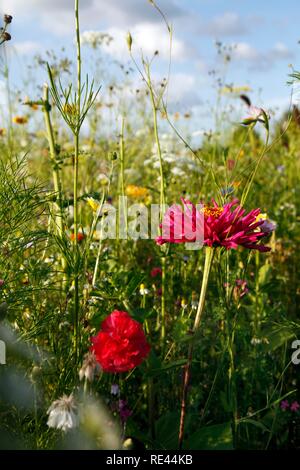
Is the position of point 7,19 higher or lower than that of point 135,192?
higher

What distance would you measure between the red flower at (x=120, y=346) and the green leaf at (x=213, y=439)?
28 cm

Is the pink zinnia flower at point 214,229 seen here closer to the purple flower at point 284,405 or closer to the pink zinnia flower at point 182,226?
the pink zinnia flower at point 182,226

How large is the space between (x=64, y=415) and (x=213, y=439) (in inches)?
14.9

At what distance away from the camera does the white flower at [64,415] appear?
1.00 meters

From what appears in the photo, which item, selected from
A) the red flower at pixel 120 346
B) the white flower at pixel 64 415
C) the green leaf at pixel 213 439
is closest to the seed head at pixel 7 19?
the red flower at pixel 120 346

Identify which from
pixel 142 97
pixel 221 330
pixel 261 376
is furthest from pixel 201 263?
pixel 142 97

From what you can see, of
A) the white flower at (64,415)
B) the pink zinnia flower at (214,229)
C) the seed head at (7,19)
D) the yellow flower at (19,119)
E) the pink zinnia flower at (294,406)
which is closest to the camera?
the white flower at (64,415)

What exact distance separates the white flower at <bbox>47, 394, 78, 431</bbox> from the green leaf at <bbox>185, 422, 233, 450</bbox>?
33 centimetres

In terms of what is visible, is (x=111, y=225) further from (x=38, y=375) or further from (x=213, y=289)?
(x=38, y=375)

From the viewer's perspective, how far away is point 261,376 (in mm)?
1681

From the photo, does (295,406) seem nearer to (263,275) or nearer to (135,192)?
(263,275)

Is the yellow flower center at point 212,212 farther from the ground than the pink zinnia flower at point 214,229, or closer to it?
farther from the ground

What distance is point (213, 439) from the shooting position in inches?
48.6

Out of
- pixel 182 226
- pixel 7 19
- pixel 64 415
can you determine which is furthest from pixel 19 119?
pixel 64 415
